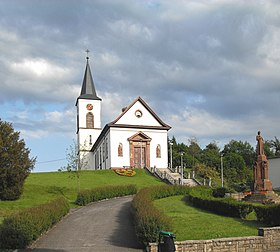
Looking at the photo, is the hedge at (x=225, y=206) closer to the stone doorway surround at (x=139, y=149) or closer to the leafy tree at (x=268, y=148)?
the stone doorway surround at (x=139, y=149)

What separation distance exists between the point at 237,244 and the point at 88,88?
68.4 meters

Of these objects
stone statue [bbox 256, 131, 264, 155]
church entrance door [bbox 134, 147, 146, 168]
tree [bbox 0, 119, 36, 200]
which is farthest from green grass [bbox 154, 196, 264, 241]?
church entrance door [bbox 134, 147, 146, 168]

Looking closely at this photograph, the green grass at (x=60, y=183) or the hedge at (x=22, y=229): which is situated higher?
the green grass at (x=60, y=183)

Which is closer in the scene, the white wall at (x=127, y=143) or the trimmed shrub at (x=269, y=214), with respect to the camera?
the trimmed shrub at (x=269, y=214)

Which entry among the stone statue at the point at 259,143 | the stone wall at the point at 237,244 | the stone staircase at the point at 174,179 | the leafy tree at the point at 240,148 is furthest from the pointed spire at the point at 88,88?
the stone wall at the point at 237,244

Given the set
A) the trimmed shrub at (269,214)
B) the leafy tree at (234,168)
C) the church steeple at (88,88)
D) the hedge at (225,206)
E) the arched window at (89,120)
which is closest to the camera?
the trimmed shrub at (269,214)

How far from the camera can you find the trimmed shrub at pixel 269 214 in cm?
1958

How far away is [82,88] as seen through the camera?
8194 cm

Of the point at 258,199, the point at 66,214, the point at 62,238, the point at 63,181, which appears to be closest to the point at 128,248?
the point at 62,238

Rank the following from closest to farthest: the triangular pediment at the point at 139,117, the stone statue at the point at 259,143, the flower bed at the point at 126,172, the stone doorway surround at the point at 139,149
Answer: the stone statue at the point at 259,143 → the flower bed at the point at 126,172 → the stone doorway surround at the point at 139,149 → the triangular pediment at the point at 139,117

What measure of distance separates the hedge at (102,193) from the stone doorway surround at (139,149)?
75.5 feet

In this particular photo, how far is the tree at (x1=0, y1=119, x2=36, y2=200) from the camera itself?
103ft

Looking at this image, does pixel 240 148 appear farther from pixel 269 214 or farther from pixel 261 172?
pixel 269 214

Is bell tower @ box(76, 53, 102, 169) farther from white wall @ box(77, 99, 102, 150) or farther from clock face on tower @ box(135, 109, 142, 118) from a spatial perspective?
clock face on tower @ box(135, 109, 142, 118)
